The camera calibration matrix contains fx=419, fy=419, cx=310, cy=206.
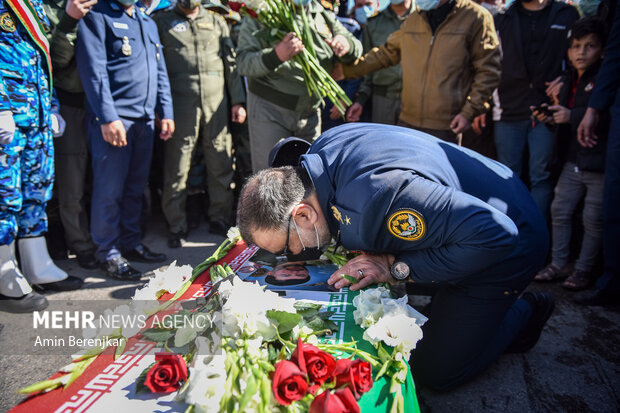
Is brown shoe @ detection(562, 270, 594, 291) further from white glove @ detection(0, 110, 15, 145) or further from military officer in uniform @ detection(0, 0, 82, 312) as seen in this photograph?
white glove @ detection(0, 110, 15, 145)

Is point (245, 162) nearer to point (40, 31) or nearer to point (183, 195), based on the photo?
point (183, 195)

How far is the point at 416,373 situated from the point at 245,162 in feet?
10.9

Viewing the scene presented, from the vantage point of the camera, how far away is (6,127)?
2.47m

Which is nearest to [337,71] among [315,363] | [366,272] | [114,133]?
[114,133]

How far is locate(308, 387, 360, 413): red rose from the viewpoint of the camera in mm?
1058

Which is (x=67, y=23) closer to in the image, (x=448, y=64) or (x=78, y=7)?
(x=78, y=7)

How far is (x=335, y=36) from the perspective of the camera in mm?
3561

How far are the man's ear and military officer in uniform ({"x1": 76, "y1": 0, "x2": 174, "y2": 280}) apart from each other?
2.01m

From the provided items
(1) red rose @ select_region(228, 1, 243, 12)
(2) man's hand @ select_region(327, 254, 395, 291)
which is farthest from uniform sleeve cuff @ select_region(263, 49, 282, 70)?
(2) man's hand @ select_region(327, 254, 395, 291)

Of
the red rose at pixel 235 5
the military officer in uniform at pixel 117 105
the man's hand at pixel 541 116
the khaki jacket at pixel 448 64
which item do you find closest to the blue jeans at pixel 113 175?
the military officer in uniform at pixel 117 105

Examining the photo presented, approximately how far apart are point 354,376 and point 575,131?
2925 millimetres

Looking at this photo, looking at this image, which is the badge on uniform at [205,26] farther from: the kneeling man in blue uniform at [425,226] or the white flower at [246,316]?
the white flower at [246,316]

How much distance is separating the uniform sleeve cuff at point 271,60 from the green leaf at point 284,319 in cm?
237

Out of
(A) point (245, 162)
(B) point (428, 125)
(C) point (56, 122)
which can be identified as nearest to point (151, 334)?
(C) point (56, 122)
